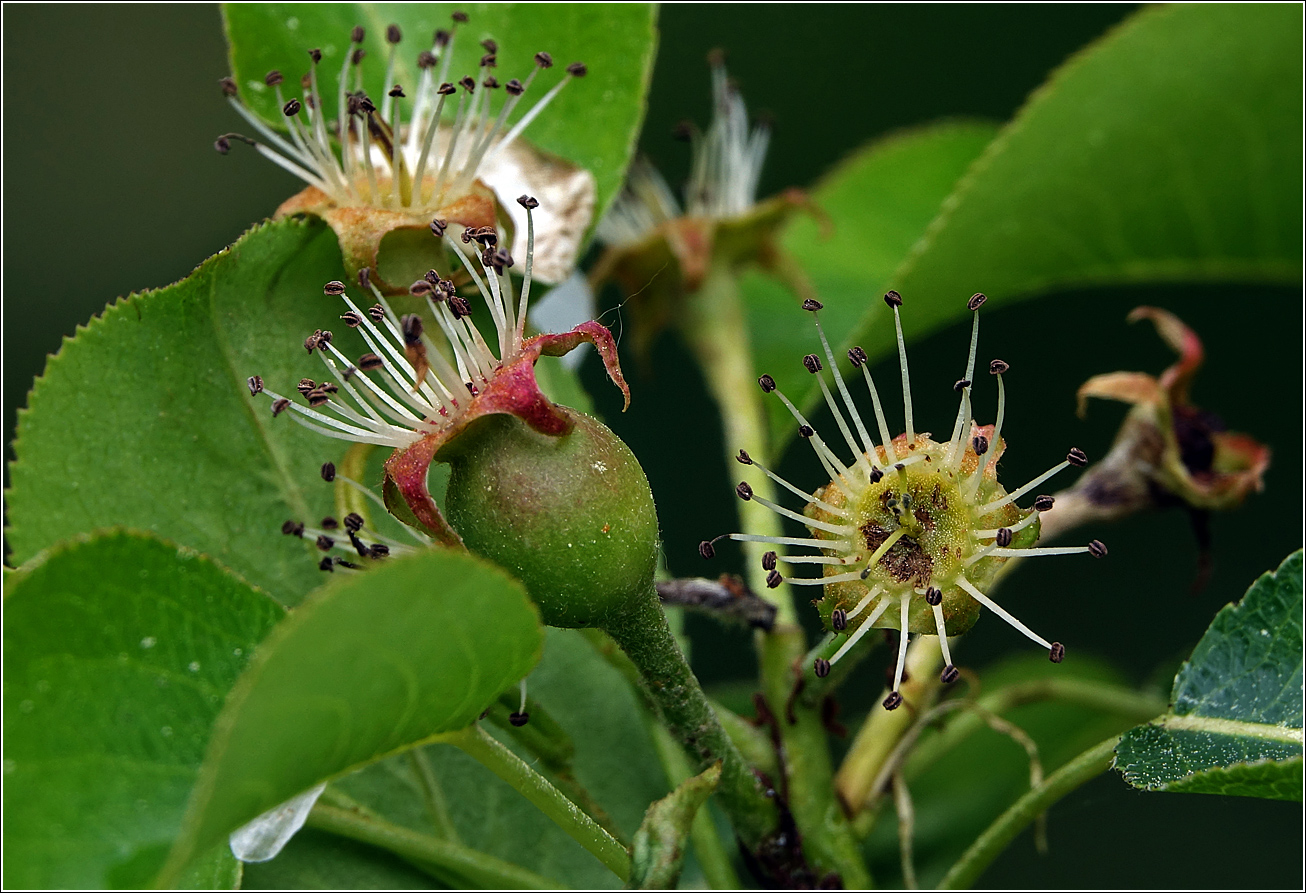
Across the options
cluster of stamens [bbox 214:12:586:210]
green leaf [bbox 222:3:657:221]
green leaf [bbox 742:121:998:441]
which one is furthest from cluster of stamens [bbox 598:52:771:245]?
cluster of stamens [bbox 214:12:586:210]

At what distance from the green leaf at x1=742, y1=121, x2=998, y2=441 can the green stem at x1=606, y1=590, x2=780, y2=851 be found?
3.05 feet

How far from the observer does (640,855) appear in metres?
0.87

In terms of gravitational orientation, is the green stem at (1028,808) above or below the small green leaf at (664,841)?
below

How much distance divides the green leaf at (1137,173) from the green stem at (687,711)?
0.57m

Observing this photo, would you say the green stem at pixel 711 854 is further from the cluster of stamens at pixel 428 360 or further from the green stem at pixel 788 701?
the cluster of stamens at pixel 428 360

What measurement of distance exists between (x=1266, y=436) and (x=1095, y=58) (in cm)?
141

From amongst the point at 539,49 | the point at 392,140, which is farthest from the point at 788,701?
the point at 539,49

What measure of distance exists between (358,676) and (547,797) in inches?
10.6

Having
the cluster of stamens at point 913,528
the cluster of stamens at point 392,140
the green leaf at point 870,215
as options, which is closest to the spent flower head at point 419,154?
the cluster of stamens at point 392,140

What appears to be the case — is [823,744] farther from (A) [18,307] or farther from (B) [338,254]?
(A) [18,307]

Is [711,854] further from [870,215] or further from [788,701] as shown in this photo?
[870,215]

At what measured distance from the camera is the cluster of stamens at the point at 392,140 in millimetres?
1190

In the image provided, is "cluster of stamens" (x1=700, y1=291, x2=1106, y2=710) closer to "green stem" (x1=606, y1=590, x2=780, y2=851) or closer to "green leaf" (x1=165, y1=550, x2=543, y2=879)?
"green stem" (x1=606, y1=590, x2=780, y2=851)

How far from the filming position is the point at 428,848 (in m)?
1.07
